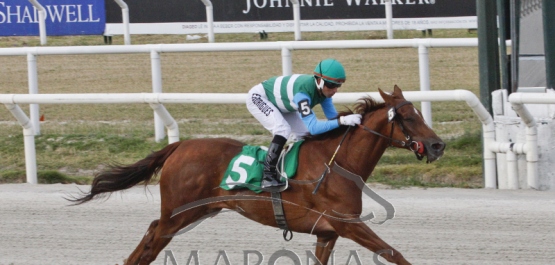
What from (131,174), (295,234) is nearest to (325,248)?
(295,234)

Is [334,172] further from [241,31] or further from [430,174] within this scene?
[241,31]

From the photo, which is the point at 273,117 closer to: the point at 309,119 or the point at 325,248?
the point at 309,119

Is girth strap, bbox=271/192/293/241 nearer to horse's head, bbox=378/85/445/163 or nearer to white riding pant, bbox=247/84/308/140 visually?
white riding pant, bbox=247/84/308/140

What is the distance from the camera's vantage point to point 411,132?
15.6 ft

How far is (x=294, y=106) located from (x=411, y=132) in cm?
69

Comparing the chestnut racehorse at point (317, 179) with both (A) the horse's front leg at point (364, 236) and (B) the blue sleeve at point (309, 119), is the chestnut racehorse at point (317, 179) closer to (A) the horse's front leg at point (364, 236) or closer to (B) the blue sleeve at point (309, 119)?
(A) the horse's front leg at point (364, 236)

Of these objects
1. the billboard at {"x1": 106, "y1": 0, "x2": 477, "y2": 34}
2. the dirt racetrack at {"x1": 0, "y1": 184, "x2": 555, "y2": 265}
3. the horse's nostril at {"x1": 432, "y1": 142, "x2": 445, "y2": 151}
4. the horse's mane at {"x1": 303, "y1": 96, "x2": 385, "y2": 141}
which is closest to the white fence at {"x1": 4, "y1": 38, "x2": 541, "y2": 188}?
the dirt racetrack at {"x1": 0, "y1": 184, "x2": 555, "y2": 265}

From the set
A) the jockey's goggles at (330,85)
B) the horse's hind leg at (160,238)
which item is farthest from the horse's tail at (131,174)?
the jockey's goggles at (330,85)

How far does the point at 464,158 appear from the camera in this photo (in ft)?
26.9

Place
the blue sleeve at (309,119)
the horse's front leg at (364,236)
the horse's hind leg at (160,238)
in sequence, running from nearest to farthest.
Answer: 1. the horse's front leg at (364,236)
2. the blue sleeve at (309,119)
3. the horse's hind leg at (160,238)

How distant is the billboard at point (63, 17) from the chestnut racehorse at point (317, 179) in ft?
31.7

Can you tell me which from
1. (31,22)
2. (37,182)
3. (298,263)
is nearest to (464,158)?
(298,263)

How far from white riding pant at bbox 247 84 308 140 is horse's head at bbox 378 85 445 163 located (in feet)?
2.06

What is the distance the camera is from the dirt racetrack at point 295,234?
18.5ft
